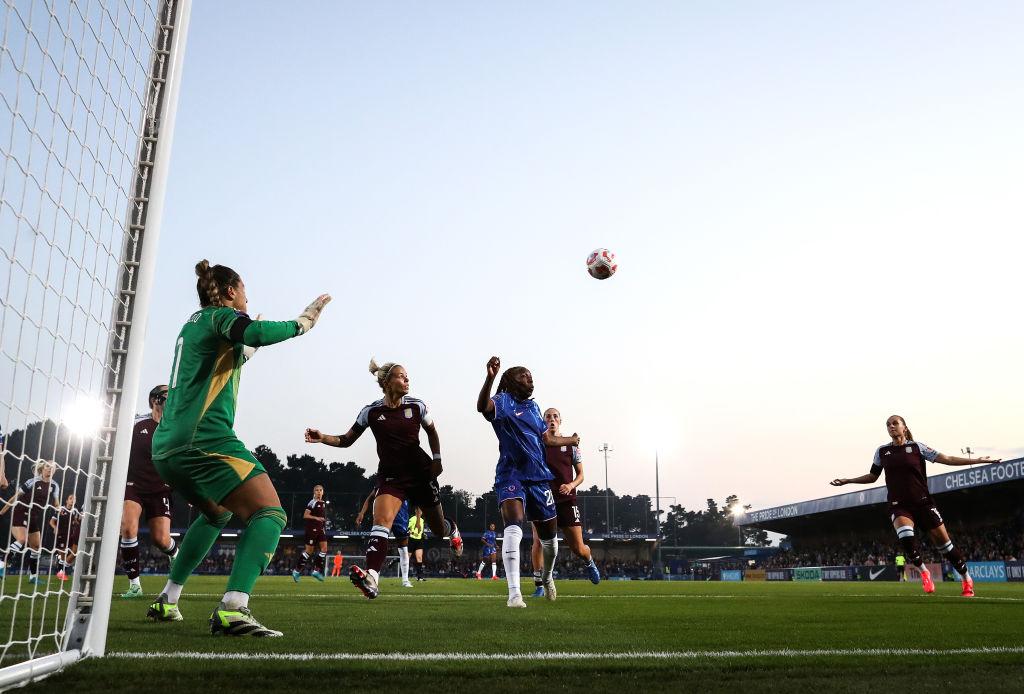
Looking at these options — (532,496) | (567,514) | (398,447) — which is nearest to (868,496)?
(567,514)

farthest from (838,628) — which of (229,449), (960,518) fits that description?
(960,518)

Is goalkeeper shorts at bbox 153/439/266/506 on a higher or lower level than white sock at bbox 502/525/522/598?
higher

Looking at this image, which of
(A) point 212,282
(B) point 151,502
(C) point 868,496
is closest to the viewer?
(A) point 212,282

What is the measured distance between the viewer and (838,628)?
18.3 feet

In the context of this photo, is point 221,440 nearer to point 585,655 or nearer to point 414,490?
point 585,655

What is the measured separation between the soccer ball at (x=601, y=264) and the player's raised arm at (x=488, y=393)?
184 inches

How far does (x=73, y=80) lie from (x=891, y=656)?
4790 millimetres

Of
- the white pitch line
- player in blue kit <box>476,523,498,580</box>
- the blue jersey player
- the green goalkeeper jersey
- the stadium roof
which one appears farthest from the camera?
the stadium roof

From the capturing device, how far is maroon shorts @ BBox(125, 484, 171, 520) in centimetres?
939

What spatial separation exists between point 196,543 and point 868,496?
166ft

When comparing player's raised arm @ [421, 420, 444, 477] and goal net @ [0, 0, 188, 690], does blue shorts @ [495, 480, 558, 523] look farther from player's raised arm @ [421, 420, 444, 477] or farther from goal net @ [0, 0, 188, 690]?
goal net @ [0, 0, 188, 690]

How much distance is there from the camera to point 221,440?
174 inches

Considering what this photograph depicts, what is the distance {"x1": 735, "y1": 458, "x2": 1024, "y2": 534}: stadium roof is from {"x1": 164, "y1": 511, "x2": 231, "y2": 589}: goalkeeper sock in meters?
31.5

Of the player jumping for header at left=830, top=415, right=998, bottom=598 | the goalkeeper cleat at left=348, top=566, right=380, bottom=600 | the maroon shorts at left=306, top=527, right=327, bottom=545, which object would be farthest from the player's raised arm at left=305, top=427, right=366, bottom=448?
the maroon shorts at left=306, top=527, right=327, bottom=545
